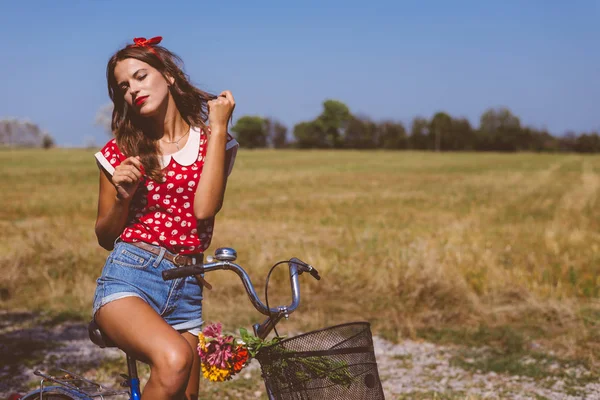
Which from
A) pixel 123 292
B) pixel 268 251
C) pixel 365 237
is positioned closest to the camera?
pixel 123 292

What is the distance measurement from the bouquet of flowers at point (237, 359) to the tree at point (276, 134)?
93506mm

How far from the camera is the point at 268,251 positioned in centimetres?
1058

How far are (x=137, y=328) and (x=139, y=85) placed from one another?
1000mm

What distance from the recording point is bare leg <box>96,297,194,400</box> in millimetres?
2289

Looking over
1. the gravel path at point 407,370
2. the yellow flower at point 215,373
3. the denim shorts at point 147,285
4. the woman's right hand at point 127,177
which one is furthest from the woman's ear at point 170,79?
the gravel path at point 407,370

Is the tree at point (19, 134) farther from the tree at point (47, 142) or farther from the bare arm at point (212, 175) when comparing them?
the bare arm at point (212, 175)

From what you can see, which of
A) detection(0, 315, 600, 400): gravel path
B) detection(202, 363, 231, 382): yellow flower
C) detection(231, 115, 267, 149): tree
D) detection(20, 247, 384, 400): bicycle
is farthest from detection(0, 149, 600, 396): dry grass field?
detection(231, 115, 267, 149): tree

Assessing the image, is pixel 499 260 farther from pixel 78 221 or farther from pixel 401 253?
Result: pixel 78 221

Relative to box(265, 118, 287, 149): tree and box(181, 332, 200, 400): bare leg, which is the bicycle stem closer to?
box(181, 332, 200, 400): bare leg

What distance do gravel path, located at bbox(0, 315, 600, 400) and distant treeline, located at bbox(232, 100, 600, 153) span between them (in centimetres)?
8586

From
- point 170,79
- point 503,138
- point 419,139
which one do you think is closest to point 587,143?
point 503,138

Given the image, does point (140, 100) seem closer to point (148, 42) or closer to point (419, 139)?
point (148, 42)

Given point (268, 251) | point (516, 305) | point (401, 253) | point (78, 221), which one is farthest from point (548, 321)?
point (78, 221)

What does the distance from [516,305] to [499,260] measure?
2135 mm
